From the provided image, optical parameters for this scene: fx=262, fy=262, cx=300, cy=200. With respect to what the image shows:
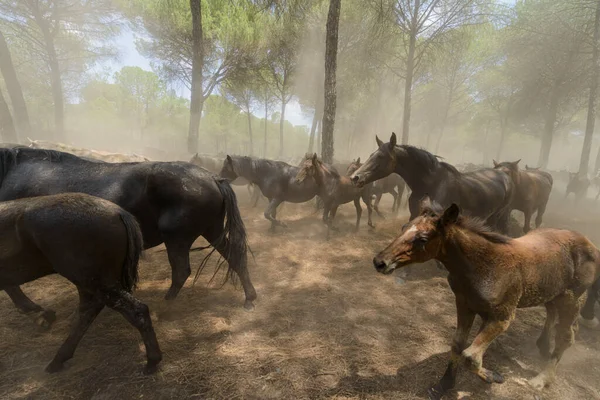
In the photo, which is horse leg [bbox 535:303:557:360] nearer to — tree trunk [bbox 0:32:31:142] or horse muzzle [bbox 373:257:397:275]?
horse muzzle [bbox 373:257:397:275]

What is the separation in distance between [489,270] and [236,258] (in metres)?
3.37

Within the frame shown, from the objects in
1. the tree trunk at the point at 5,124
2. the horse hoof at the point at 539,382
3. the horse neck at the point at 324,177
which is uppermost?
A: the tree trunk at the point at 5,124

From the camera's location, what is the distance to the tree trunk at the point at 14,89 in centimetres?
1603

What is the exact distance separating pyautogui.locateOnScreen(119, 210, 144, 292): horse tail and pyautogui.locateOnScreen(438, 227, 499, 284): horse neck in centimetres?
317

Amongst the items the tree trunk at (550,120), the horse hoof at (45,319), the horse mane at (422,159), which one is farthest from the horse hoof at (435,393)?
the tree trunk at (550,120)

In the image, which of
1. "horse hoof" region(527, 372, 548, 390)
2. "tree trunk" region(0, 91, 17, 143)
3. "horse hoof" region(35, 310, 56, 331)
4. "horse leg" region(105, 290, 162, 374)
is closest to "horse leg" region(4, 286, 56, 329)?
"horse hoof" region(35, 310, 56, 331)

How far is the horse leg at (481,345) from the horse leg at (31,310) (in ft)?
16.3

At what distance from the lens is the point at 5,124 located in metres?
14.1

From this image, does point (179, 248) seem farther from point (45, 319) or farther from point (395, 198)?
point (395, 198)

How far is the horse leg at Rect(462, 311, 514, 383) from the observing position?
2391 mm

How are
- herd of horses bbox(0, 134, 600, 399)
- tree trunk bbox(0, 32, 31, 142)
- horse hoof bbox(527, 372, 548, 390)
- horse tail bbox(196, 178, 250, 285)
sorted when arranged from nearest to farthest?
herd of horses bbox(0, 134, 600, 399), horse hoof bbox(527, 372, 548, 390), horse tail bbox(196, 178, 250, 285), tree trunk bbox(0, 32, 31, 142)

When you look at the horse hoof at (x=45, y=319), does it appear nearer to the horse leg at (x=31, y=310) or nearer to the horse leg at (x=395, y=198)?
the horse leg at (x=31, y=310)

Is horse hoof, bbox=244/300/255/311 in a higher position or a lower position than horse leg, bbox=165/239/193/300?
lower

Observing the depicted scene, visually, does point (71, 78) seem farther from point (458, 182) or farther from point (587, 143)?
point (587, 143)
